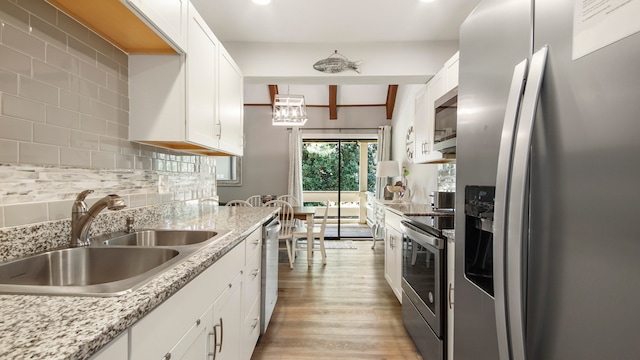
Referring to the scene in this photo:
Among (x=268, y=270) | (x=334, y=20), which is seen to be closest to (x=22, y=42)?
(x=268, y=270)

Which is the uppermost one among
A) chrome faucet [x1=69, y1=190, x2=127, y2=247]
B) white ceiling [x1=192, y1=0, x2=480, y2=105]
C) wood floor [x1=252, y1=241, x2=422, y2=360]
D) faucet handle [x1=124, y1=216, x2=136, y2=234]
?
white ceiling [x1=192, y1=0, x2=480, y2=105]

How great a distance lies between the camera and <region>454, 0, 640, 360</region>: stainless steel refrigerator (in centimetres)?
48

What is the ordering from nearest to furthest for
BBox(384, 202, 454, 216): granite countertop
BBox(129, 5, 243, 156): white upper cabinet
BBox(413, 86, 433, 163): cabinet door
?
BBox(129, 5, 243, 156): white upper cabinet
BBox(384, 202, 454, 216): granite countertop
BBox(413, 86, 433, 163): cabinet door

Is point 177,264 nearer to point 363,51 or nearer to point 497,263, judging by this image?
point 497,263

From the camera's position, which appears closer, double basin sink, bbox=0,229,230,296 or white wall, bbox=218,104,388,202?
double basin sink, bbox=0,229,230,296

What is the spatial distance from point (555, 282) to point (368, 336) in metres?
1.89

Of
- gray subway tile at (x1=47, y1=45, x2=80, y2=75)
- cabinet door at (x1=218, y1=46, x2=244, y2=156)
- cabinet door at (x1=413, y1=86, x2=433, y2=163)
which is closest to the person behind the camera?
gray subway tile at (x1=47, y1=45, x2=80, y2=75)

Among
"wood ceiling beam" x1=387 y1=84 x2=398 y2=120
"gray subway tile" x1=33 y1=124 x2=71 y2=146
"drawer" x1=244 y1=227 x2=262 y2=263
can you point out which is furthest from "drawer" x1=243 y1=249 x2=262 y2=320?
"wood ceiling beam" x1=387 y1=84 x2=398 y2=120

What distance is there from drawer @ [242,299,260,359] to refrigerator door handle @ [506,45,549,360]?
54.4 inches

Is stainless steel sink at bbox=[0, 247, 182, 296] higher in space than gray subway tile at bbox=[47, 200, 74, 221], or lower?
lower

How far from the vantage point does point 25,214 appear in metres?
1.01

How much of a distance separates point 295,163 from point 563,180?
5.30 m

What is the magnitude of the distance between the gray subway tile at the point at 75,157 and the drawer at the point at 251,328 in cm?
113

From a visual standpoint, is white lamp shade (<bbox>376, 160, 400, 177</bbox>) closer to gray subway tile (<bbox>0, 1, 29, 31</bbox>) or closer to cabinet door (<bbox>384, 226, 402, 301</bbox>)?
cabinet door (<bbox>384, 226, 402, 301</bbox>)
